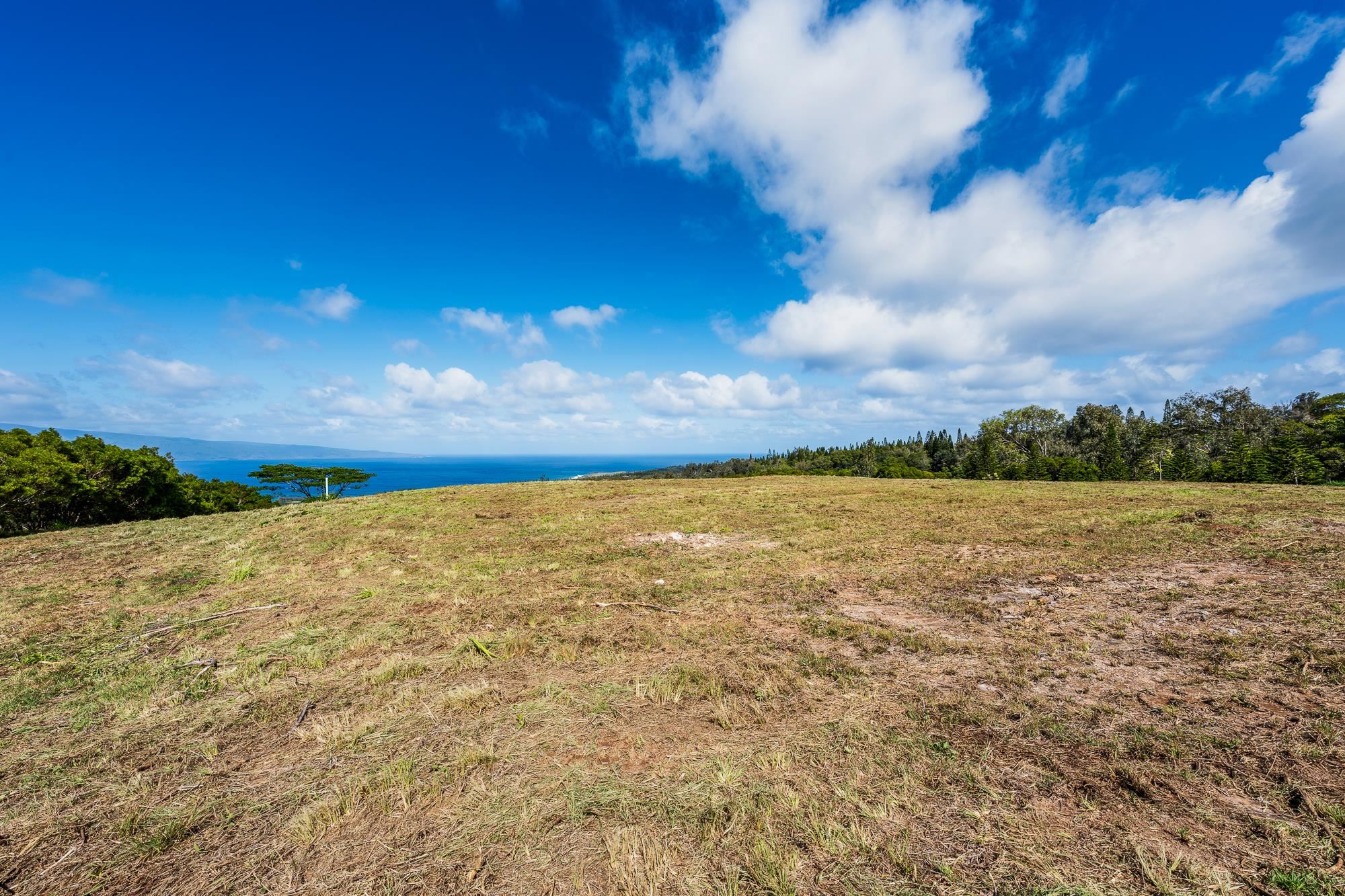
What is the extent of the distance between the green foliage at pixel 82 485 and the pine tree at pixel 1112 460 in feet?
297

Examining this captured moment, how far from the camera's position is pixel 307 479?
40.7 m

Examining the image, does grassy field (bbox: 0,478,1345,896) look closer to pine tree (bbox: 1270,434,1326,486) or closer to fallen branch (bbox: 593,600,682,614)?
fallen branch (bbox: 593,600,682,614)

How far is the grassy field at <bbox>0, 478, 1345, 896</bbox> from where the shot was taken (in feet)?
Result: 10.2

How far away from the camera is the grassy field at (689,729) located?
311 centimetres

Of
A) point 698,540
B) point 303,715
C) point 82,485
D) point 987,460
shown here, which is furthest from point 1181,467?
point 82,485

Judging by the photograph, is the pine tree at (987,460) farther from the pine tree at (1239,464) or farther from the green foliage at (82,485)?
the green foliage at (82,485)

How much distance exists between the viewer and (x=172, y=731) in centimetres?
467

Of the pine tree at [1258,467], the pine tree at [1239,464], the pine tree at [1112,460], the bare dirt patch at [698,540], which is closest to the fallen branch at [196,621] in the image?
the bare dirt patch at [698,540]

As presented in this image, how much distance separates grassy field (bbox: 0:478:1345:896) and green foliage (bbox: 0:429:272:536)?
50.7 ft

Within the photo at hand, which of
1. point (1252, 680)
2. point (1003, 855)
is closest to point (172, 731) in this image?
point (1003, 855)

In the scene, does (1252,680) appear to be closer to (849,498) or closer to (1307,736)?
(1307,736)

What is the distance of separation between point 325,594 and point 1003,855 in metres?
11.2

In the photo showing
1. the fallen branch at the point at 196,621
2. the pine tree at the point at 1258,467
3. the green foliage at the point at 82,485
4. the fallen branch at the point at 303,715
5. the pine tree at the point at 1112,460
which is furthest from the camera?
the pine tree at the point at 1112,460

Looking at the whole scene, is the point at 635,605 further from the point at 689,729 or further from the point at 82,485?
the point at 82,485
